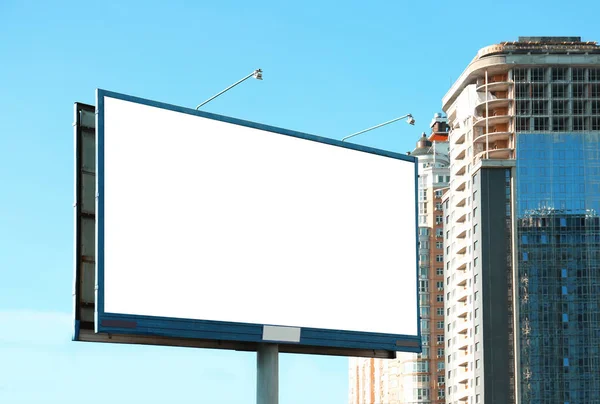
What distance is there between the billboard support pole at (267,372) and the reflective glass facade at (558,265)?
62.2 m

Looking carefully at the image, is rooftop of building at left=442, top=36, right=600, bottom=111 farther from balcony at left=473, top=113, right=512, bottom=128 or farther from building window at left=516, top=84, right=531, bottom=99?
balcony at left=473, top=113, right=512, bottom=128

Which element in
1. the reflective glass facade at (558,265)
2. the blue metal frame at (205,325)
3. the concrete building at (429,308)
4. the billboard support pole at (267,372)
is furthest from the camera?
the concrete building at (429,308)

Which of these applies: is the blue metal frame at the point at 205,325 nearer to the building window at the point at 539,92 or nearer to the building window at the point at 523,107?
the building window at the point at 523,107

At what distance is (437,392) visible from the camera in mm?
101875

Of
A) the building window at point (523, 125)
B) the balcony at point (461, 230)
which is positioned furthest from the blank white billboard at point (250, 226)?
the balcony at point (461, 230)

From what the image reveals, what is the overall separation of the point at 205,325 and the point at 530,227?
2585 inches

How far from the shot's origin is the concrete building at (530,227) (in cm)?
8188

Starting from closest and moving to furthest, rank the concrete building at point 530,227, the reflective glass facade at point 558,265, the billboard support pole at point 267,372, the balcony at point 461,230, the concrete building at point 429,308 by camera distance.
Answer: the billboard support pole at point 267,372
the reflective glass facade at point 558,265
the concrete building at point 530,227
the balcony at point 461,230
the concrete building at point 429,308

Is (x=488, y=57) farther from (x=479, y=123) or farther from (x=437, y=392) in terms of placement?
(x=437, y=392)

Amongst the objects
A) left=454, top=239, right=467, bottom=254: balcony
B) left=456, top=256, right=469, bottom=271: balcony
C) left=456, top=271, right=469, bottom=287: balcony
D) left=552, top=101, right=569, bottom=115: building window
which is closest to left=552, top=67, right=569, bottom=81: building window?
left=552, top=101, right=569, bottom=115: building window

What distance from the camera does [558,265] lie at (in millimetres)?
83125

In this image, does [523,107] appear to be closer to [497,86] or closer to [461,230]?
[497,86]

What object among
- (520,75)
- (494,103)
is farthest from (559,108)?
(494,103)

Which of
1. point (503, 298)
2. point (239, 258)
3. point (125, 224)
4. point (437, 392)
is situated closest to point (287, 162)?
point (239, 258)
